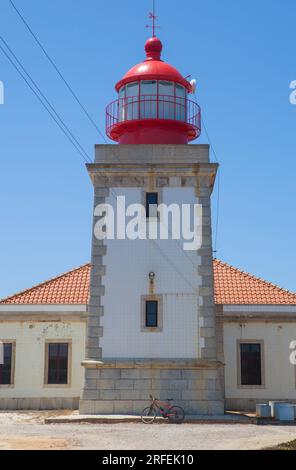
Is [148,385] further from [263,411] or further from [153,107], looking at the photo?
[153,107]

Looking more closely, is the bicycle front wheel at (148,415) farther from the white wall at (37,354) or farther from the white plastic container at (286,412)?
the white wall at (37,354)

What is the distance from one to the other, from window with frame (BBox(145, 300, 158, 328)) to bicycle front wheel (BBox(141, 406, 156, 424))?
221 centimetres

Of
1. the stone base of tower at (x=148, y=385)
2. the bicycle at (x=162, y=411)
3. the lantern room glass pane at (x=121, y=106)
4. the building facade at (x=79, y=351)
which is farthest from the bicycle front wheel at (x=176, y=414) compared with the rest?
the lantern room glass pane at (x=121, y=106)

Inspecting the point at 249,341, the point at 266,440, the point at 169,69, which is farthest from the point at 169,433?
the point at 169,69

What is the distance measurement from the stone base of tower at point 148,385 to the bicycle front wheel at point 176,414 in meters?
0.35

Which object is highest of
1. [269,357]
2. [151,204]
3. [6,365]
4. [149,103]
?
[149,103]

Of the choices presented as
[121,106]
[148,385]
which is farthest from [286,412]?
[121,106]

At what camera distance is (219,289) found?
21625 millimetres

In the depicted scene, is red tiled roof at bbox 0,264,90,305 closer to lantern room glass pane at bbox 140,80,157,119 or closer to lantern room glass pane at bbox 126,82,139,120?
lantern room glass pane at bbox 126,82,139,120

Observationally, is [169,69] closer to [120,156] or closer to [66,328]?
[120,156]

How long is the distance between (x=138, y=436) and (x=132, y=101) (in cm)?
978

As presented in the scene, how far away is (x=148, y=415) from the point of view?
17141 millimetres

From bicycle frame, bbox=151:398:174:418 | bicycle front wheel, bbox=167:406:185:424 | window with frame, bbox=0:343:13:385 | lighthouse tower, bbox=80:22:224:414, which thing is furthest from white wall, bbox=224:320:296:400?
window with frame, bbox=0:343:13:385

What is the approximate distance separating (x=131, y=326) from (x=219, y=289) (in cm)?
441
